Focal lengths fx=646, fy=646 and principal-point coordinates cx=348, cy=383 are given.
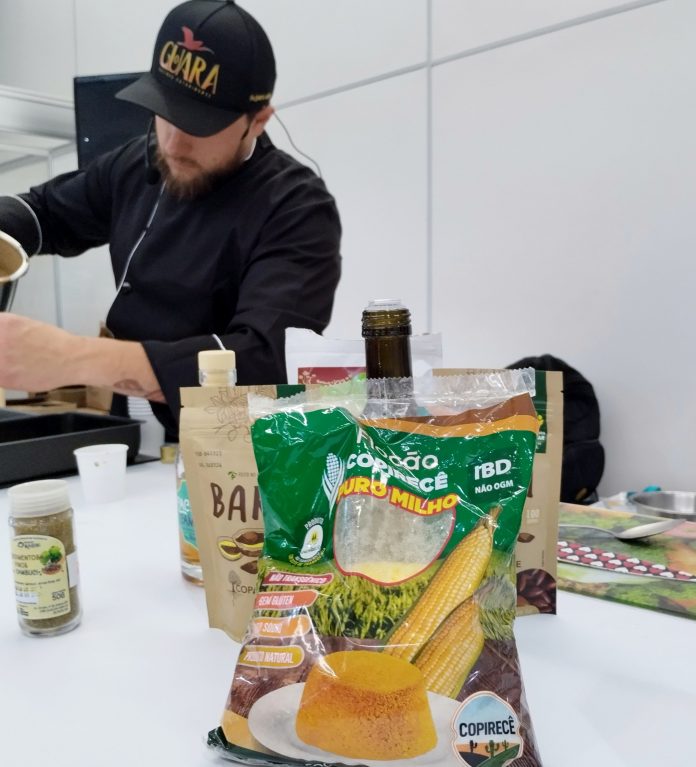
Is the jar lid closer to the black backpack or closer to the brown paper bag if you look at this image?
the brown paper bag

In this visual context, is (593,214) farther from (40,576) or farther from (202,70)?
(40,576)

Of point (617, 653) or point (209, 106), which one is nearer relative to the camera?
point (617, 653)

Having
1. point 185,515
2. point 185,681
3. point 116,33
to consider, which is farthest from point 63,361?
point 116,33

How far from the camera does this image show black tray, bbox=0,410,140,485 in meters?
1.06

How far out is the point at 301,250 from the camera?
4.16 ft

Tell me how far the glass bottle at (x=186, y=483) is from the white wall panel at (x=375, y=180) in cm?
143

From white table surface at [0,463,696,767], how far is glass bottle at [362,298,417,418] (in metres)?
0.24

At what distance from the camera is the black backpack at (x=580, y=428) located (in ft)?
5.00

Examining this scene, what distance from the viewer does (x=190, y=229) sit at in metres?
1.35

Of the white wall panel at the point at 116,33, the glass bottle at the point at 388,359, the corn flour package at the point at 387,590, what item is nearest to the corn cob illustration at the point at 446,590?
the corn flour package at the point at 387,590

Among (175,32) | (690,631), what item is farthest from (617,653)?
(175,32)

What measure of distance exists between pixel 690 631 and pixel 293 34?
2206 mm

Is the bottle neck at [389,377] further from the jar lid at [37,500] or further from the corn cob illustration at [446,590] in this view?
the jar lid at [37,500]

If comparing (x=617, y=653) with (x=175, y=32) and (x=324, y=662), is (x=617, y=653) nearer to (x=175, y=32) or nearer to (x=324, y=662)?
(x=324, y=662)
